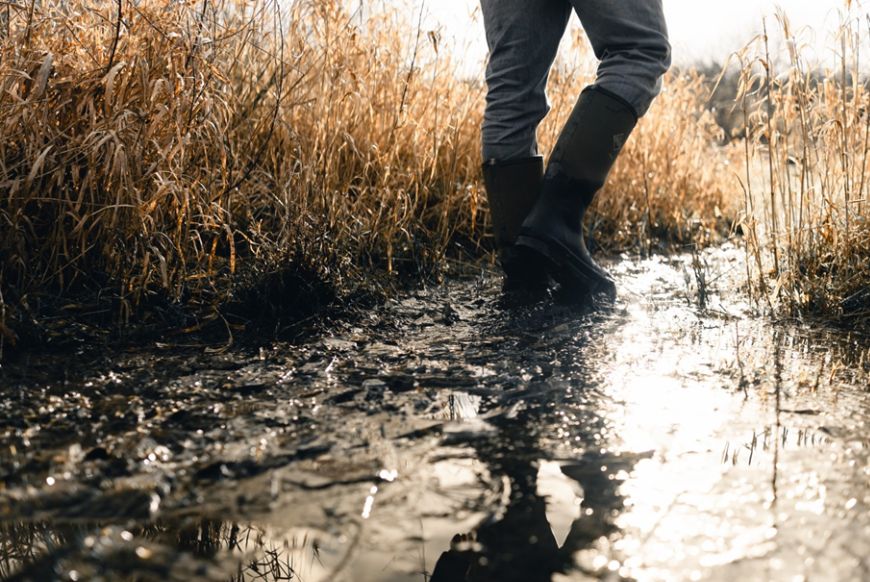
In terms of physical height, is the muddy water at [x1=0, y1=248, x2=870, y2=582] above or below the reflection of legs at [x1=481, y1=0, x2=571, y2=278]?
below

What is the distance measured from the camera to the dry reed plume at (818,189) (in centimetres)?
225

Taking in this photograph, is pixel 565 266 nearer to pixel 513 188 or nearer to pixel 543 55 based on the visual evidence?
pixel 513 188

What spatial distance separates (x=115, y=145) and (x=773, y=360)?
5.14ft

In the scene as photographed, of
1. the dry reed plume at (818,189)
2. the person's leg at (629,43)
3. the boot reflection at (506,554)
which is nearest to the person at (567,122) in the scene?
the person's leg at (629,43)

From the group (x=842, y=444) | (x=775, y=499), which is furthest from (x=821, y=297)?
(x=775, y=499)

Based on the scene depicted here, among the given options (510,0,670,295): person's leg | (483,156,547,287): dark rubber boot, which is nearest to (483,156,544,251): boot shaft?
(483,156,547,287): dark rubber boot

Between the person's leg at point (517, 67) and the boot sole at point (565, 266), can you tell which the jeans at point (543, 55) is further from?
the boot sole at point (565, 266)

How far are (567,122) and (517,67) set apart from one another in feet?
0.68

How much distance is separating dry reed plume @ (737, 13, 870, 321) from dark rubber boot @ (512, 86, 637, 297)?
1.37 feet

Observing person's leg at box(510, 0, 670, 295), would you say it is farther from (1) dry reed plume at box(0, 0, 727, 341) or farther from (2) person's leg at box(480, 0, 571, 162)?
(1) dry reed plume at box(0, 0, 727, 341)

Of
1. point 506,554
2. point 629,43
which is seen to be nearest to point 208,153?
point 629,43

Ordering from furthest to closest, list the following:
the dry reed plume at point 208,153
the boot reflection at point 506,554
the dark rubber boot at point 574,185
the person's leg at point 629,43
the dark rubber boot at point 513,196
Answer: the dark rubber boot at point 513,196
the dark rubber boot at point 574,185
the person's leg at point 629,43
the dry reed plume at point 208,153
the boot reflection at point 506,554

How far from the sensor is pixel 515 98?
7.47 feet

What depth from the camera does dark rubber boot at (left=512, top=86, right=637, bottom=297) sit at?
2176 millimetres
